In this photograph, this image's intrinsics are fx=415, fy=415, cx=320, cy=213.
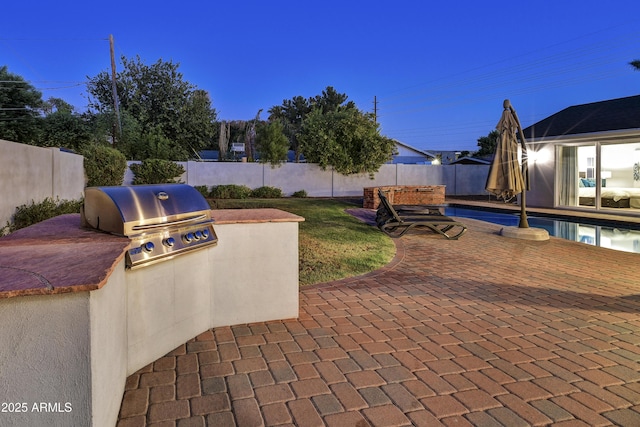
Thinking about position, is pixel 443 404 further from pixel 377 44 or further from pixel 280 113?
pixel 280 113

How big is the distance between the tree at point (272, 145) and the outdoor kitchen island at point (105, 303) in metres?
17.3

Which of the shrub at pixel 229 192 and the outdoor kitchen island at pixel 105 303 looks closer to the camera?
the outdoor kitchen island at pixel 105 303

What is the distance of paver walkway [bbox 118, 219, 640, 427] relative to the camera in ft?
7.73

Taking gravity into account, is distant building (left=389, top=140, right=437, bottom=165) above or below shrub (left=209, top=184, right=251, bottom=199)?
above

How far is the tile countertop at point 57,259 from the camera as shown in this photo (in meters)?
1.60

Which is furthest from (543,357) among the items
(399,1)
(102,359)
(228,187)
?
(399,1)

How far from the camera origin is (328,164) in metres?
21.8

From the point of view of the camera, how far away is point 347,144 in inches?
843

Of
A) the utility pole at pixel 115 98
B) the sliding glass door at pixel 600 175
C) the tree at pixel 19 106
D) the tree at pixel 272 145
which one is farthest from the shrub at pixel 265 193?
the sliding glass door at pixel 600 175

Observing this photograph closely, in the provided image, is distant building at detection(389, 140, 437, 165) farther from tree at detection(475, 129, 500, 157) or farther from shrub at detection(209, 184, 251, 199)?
shrub at detection(209, 184, 251, 199)

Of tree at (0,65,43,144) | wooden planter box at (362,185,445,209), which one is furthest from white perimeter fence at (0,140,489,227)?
wooden planter box at (362,185,445,209)

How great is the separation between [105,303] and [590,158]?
1663cm

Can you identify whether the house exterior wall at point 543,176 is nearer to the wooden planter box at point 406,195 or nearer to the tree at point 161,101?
the wooden planter box at point 406,195

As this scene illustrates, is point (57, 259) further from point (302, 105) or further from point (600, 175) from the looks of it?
point (302, 105)
